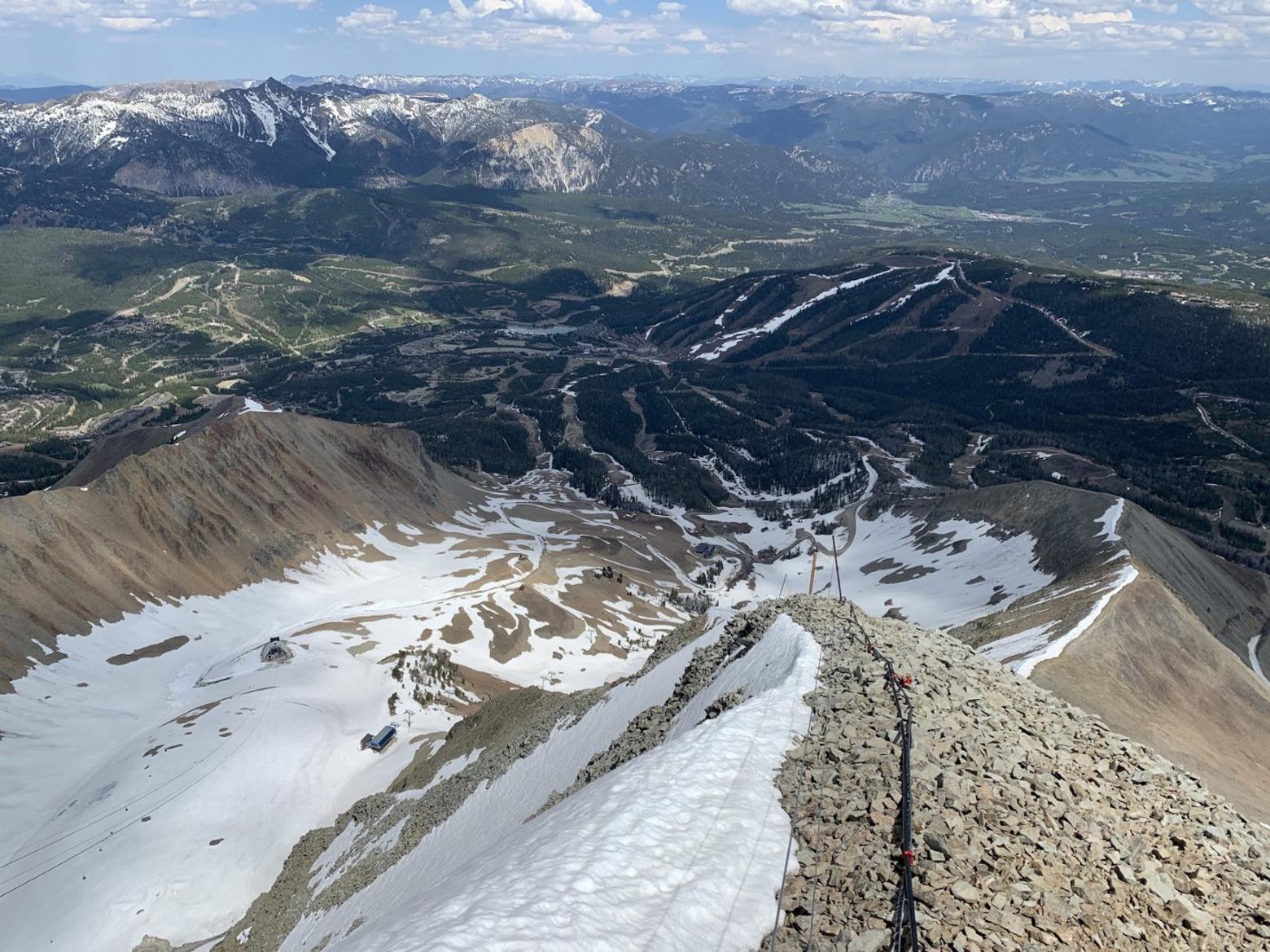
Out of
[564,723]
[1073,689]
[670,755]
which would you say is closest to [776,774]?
[670,755]

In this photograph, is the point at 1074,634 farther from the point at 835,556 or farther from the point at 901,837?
the point at 835,556

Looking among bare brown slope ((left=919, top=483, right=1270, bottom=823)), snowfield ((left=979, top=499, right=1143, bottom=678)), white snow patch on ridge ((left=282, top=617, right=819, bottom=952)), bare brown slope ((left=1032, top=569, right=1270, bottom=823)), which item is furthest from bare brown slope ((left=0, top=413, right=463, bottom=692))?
bare brown slope ((left=1032, top=569, right=1270, bottom=823))

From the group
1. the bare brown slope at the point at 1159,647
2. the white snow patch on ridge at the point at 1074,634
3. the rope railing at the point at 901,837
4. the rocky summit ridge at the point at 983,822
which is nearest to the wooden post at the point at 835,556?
the bare brown slope at the point at 1159,647

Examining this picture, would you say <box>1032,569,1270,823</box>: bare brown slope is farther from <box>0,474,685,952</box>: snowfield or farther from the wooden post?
the wooden post

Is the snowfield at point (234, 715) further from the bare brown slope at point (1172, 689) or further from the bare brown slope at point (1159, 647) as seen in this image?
the bare brown slope at point (1172, 689)

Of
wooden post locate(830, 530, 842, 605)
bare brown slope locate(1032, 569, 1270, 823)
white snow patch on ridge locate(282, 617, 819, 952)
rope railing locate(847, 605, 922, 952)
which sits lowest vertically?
wooden post locate(830, 530, 842, 605)

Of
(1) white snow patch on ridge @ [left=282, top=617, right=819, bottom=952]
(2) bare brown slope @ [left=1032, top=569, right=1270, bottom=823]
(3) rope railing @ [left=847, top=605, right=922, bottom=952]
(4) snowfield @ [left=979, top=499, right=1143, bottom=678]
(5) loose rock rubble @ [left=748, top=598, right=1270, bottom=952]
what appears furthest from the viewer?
(4) snowfield @ [left=979, top=499, right=1143, bottom=678]

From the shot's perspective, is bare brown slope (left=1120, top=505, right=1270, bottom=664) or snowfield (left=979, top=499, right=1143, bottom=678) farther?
bare brown slope (left=1120, top=505, right=1270, bottom=664)
